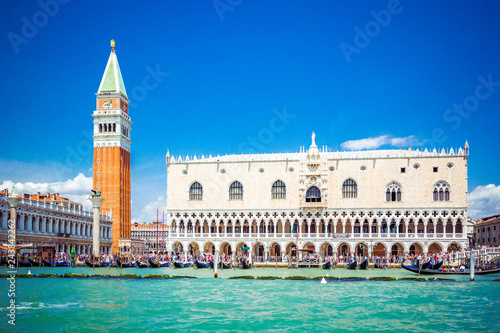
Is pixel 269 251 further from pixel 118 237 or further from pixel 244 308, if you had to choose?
pixel 244 308

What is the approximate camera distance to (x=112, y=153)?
72.0m

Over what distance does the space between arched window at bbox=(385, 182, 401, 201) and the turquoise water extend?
2455 centimetres

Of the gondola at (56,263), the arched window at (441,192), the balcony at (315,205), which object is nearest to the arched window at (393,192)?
the arched window at (441,192)

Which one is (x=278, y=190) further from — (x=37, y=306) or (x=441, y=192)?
(x=37, y=306)

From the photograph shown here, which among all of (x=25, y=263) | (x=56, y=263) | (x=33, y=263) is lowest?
(x=56, y=263)

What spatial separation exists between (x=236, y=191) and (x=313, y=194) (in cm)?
802

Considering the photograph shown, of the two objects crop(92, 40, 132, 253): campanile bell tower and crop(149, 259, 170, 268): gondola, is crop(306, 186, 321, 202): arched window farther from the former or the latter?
crop(92, 40, 132, 253): campanile bell tower

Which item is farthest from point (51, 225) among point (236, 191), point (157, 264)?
point (236, 191)

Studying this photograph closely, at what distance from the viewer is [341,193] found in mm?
57500

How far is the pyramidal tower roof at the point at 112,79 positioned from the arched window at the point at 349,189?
32.5 m

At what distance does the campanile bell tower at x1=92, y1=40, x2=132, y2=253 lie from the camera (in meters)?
71.8

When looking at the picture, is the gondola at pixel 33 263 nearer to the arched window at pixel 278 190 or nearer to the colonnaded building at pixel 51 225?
the colonnaded building at pixel 51 225

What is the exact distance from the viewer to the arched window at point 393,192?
56.6 m

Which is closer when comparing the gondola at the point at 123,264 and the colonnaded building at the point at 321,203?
the gondola at the point at 123,264
